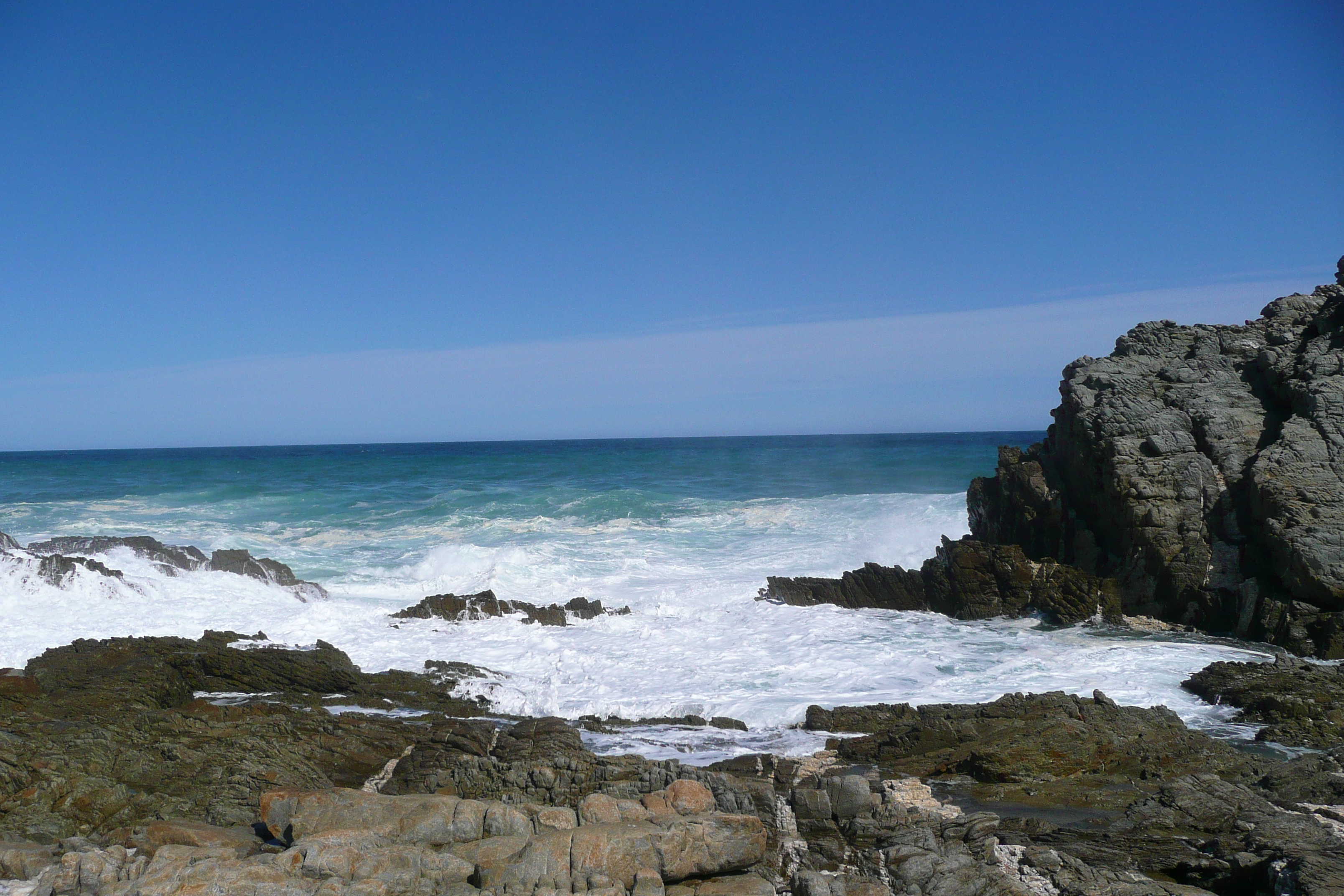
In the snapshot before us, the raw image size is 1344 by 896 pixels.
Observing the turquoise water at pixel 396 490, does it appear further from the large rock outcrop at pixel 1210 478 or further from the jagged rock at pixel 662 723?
the large rock outcrop at pixel 1210 478

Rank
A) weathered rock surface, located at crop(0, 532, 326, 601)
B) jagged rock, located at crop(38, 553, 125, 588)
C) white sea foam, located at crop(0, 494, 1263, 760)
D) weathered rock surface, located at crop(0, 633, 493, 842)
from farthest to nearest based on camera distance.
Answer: weathered rock surface, located at crop(0, 532, 326, 601) → jagged rock, located at crop(38, 553, 125, 588) → white sea foam, located at crop(0, 494, 1263, 760) → weathered rock surface, located at crop(0, 633, 493, 842)

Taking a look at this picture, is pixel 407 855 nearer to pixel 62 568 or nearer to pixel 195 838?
pixel 195 838

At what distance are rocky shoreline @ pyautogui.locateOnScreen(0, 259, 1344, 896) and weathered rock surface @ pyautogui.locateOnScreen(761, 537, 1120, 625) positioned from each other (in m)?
0.08

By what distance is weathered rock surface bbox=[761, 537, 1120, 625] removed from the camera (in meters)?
15.8

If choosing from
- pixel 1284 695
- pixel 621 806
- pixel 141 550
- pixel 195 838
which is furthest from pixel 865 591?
pixel 141 550

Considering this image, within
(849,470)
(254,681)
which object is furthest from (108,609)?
(849,470)

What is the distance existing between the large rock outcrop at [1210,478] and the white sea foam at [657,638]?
1.32 metres

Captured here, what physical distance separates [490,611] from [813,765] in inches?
347

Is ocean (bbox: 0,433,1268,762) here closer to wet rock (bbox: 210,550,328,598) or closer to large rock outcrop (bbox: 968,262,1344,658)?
wet rock (bbox: 210,550,328,598)

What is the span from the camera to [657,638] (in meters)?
14.9

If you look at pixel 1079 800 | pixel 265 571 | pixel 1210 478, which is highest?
pixel 1210 478

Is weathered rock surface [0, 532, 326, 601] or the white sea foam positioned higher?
weathered rock surface [0, 532, 326, 601]

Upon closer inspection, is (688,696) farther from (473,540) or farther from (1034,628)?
(473,540)

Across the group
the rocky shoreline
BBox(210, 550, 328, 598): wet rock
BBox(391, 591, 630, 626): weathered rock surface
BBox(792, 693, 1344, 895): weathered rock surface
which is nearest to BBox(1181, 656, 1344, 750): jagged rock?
the rocky shoreline
